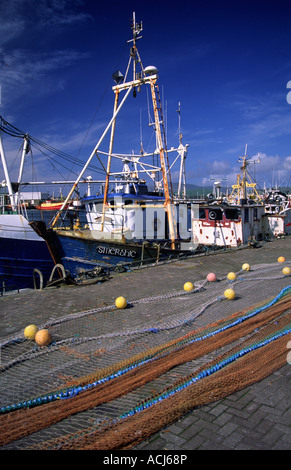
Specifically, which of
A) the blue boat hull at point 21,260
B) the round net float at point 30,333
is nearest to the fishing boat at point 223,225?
the blue boat hull at point 21,260

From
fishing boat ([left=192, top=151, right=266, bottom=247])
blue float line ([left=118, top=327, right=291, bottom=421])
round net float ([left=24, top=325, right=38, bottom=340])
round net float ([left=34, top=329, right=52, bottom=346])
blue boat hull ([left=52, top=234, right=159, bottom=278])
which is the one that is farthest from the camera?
fishing boat ([left=192, top=151, right=266, bottom=247])

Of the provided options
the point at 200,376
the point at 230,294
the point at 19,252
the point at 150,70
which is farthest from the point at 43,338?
the point at 150,70

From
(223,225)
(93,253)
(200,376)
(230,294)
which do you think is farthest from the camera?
(223,225)

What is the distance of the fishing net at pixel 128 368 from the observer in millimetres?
2770

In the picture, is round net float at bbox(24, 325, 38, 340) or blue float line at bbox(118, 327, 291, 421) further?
round net float at bbox(24, 325, 38, 340)

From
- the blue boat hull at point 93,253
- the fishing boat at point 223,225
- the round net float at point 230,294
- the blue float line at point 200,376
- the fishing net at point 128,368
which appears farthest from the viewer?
the fishing boat at point 223,225

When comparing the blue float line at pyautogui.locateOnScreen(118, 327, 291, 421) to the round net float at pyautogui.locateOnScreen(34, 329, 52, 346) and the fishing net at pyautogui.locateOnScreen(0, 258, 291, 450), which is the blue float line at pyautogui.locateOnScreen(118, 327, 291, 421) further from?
the round net float at pyautogui.locateOnScreen(34, 329, 52, 346)

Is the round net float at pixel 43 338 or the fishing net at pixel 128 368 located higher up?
the round net float at pixel 43 338

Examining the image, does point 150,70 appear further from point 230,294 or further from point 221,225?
point 230,294

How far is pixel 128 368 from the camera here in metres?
3.70

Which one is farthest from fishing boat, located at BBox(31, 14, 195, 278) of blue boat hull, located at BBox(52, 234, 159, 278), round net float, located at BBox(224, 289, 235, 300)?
round net float, located at BBox(224, 289, 235, 300)

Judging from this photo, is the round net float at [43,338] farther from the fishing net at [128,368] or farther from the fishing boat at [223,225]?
the fishing boat at [223,225]

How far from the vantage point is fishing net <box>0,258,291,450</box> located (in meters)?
2.77

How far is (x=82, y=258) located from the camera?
11422 mm
